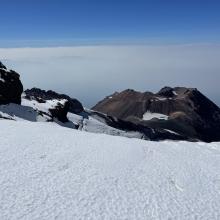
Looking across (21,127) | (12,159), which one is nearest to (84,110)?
(21,127)

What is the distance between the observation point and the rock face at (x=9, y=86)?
116125 mm

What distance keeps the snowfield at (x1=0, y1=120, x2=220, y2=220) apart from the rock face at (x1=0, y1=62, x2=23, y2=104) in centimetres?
7969

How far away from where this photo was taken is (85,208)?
22031 mm

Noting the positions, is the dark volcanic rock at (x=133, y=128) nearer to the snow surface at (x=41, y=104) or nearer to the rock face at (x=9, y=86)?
the snow surface at (x=41, y=104)

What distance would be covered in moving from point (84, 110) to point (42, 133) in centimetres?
16105

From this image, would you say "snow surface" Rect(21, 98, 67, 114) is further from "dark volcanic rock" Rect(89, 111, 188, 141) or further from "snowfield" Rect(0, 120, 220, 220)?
"snowfield" Rect(0, 120, 220, 220)

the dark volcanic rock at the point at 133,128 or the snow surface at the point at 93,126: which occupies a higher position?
the snow surface at the point at 93,126

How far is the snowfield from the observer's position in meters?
22.0

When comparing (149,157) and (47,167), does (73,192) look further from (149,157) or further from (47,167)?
(149,157)

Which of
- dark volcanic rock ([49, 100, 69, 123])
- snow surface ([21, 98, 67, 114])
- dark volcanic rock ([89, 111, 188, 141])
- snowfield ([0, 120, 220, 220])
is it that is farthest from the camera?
dark volcanic rock ([89, 111, 188, 141])

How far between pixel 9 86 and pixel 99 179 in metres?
96.1

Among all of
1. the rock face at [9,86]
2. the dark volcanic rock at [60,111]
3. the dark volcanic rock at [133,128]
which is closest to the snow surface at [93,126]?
the dark volcanic rock at [133,128]

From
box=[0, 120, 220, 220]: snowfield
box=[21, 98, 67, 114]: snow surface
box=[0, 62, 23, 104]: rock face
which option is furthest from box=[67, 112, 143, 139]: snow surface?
box=[0, 120, 220, 220]: snowfield

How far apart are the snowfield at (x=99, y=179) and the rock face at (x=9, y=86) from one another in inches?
3137
